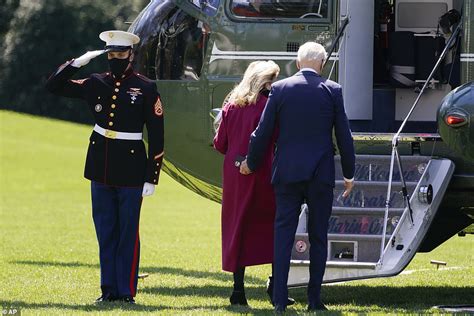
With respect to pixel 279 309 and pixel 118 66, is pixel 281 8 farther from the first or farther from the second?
pixel 279 309

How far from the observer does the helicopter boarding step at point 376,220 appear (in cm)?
875

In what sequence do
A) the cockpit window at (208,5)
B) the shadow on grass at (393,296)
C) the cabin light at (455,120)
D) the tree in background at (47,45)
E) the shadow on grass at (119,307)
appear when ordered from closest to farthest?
the cabin light at (455,120), the shadow on grass at (119,307), the shadow on grass at (393,296), the cockpit window at (208,5), the tree in background at (47,45)

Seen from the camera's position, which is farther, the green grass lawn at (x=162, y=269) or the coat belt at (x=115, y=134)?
the green grass lawn at (x=162, y=269)

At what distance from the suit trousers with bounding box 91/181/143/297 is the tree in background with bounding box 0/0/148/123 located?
1528 inches

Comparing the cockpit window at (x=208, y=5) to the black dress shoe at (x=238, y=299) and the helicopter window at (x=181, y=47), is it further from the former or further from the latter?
the black dress shoe at (x=238, y=299)

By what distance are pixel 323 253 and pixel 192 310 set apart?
1.02m

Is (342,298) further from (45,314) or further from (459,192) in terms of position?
(45,314)

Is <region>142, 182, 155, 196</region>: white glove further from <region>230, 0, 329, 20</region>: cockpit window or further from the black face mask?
<region>230, 0, 329, 20</region>: cockpit window

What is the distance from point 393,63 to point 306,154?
274 cm

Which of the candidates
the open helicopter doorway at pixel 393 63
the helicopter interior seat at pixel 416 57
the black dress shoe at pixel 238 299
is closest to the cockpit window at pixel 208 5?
the open helicopter doorway at pixel 393 63

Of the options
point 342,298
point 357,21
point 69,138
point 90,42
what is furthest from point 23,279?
point 90,42

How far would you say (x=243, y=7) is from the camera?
10.7 meters

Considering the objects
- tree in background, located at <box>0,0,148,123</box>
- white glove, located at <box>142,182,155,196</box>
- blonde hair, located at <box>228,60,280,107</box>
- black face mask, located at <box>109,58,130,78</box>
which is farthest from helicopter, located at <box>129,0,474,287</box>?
tree in background, located at <box>0,0,148,123</box>

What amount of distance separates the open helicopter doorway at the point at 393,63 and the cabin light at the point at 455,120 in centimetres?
167
